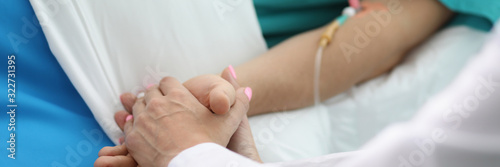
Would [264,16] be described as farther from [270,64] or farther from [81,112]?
[81,112]

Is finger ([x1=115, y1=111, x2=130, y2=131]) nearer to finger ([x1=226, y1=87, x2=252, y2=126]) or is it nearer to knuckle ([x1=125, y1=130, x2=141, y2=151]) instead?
knuckle ([x1=125, y1=130, x2=141, y2=151])

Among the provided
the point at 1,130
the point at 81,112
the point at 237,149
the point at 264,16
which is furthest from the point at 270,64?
the point at 1,130

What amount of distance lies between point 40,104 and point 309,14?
646mm

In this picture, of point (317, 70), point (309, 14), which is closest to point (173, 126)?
point (317, 70)

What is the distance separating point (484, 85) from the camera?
0.41 m

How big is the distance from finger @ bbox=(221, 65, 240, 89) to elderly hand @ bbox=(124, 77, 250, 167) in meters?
0.06

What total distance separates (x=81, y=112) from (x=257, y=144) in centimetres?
30

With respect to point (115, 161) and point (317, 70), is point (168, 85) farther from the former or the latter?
point (317, 70)

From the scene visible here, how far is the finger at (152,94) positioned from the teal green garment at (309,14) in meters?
0.34

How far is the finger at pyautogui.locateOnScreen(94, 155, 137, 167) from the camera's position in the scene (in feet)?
1.95

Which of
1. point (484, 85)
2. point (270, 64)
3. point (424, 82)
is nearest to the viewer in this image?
point (484, 85)

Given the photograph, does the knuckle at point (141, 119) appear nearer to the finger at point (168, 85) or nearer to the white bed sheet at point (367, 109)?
the finger at point (168, 85)

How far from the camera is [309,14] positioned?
1.04m

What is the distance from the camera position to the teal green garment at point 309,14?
97 centimetres
